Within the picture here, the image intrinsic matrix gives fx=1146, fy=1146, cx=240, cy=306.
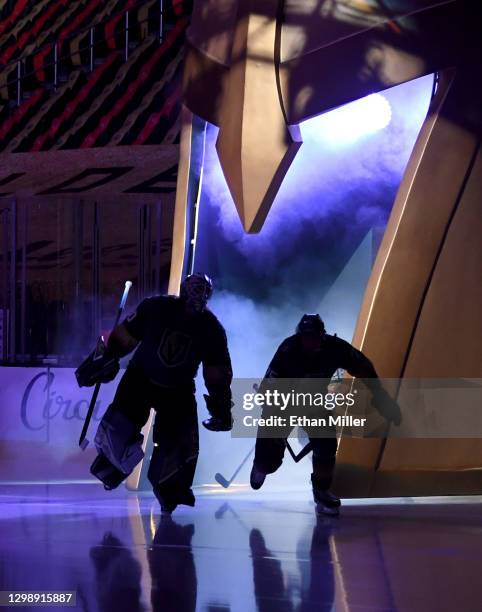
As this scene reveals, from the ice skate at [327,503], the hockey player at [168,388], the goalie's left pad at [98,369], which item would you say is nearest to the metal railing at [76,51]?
the goalie's left pad at [98,369]

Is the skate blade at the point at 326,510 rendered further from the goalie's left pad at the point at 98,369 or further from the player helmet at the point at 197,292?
the goalie's left pad at the point at 98,369

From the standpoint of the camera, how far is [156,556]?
474cm

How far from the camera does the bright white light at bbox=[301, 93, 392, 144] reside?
8602mm

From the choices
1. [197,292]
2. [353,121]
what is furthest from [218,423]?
[353,121]

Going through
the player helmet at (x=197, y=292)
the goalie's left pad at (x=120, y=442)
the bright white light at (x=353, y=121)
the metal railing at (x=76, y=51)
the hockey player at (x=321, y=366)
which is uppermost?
the metal railing at (x=76, y=51)

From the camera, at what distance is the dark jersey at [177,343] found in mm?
6930

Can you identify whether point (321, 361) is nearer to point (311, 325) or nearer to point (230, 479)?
point (311, 325)

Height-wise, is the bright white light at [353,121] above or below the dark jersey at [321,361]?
above

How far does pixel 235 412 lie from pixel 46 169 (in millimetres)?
12627

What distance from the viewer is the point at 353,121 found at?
8711 millimetres

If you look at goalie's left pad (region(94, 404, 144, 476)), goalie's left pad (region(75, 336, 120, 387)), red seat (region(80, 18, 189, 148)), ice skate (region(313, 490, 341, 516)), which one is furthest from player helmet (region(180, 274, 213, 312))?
red seat (region(80, 18, 189, 148))

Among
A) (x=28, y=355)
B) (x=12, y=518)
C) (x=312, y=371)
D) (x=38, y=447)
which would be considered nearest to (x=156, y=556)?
(x=12, y=518)

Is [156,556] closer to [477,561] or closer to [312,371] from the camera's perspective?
[477,561]

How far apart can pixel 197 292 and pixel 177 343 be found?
33cm
